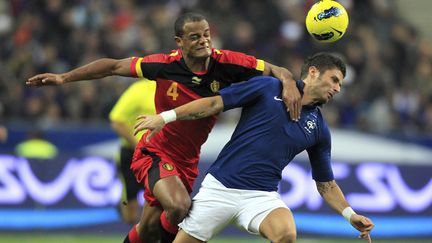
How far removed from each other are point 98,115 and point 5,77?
1.94 meters

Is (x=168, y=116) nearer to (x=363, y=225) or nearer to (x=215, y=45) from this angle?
(x=363, y=225)

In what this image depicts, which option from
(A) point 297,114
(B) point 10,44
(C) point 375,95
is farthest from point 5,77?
(A) point 297,114

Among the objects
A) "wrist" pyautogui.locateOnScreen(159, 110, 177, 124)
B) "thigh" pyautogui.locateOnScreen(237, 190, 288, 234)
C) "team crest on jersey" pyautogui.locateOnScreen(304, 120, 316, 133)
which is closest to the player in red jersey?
"team crest on jersey" pyautogui.locateOnScreen(304, 120, 316, 133)

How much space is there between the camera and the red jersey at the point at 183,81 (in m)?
8.62

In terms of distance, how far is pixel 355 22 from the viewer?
64.9ft

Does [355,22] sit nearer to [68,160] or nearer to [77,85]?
[77,85]

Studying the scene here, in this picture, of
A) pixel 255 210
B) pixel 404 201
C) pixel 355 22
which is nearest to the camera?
pixel 255 210

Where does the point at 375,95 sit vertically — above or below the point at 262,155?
above

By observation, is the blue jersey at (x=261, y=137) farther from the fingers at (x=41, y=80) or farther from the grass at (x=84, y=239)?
the grass at (x=84, y=239)

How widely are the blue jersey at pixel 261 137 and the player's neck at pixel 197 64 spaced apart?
66 cm

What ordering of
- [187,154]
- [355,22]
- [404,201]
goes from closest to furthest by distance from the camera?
[187,154]
[404,201]
[355,22]

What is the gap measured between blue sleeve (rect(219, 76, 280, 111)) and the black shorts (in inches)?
161

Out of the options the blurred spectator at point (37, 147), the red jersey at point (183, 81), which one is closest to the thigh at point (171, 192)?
the red jersey at point (183, 81)

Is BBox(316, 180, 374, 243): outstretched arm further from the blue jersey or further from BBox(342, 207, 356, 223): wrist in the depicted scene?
the blue jersey
